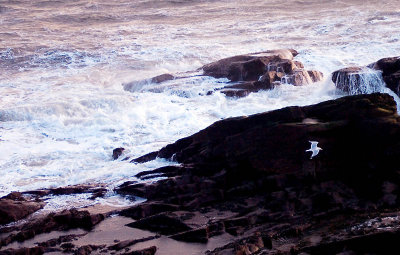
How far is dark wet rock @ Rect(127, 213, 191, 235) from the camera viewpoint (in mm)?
8508

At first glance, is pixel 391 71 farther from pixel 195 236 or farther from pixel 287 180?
pixel 195 236

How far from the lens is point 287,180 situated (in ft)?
30.0

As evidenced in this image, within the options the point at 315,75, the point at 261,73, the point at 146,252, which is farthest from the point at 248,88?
the point at 146,252

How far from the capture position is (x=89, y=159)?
45.1 ft

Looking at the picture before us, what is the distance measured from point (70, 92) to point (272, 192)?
44.4 feet

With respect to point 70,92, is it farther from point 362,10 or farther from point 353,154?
point 362,10

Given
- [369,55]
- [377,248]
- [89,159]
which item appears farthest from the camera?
[369,55]

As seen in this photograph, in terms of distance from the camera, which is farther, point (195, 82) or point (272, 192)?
point (195, 82)

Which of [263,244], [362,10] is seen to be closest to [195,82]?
[263,244]

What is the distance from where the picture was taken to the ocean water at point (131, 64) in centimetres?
1480

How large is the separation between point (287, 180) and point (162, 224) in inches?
76.8

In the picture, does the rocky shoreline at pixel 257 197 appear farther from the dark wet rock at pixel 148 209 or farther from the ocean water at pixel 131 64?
the ocean water at pixel 131 64

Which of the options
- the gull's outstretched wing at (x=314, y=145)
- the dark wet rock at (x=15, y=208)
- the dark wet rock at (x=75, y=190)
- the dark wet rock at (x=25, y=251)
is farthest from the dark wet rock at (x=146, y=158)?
the dark wet rock at (x=25, y=251)

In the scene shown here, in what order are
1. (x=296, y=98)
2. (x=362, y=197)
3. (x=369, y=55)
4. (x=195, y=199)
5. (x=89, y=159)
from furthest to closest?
(x=369, y=55), (x=296, y=98), (x=89, y=159), (x=195, y=199), (x=362, y=197)
